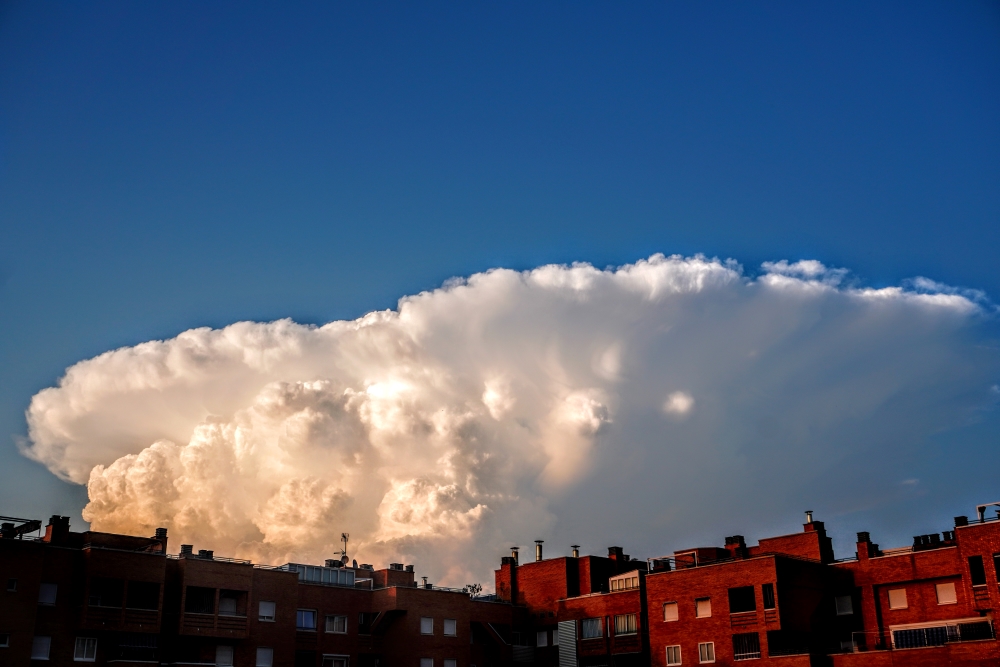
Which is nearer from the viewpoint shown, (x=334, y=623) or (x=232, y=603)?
(x=232, y=603)

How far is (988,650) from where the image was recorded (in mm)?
69938

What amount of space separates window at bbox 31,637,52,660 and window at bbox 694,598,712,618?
1971 inches

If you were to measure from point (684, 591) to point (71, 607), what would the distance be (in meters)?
48.4

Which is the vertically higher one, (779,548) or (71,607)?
(779,548)

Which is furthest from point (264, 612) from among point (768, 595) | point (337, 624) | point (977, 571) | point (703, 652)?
point (977, 571)

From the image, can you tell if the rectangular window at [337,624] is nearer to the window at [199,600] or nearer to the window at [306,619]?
the window at [306,619]

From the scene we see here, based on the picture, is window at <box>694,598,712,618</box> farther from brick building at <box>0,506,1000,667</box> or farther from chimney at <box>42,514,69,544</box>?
chimney at <box>42,514,69,544</box>

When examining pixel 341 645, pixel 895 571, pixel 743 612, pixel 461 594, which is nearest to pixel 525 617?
pixel 461 594

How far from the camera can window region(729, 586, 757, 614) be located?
269 ft

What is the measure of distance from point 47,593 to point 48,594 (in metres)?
0.10

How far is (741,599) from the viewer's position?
82.7m

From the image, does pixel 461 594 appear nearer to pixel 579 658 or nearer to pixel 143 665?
pixel 579 658

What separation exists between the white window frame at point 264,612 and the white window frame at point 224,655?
10.8 feet

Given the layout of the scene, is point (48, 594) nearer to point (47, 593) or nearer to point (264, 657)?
point (47, 593)
